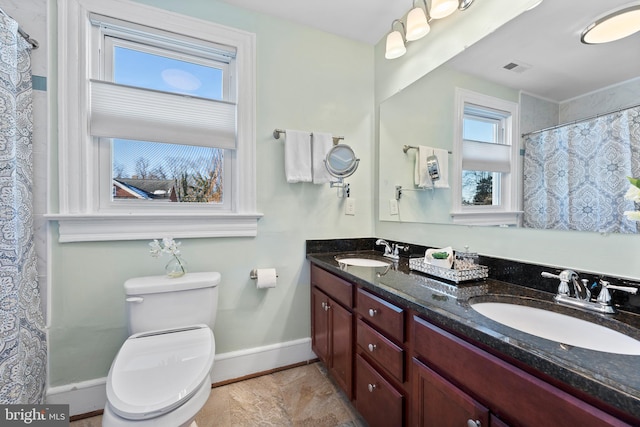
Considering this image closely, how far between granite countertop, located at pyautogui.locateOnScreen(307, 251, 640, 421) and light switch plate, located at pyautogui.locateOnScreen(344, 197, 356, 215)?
72 cm

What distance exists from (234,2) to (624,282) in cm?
230

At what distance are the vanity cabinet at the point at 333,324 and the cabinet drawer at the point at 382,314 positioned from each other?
Answer: 0.10 metres

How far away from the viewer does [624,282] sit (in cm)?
83

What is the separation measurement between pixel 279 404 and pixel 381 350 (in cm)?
82

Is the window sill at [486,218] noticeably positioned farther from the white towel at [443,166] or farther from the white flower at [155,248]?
the white flower at [155,248]

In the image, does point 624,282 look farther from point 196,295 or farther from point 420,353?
point 196,295

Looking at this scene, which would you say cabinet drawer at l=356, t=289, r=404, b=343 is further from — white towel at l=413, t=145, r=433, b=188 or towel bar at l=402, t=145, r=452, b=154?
towel bar at l=402, t=145, r=452, b=154

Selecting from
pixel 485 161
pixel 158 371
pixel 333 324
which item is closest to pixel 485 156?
pixel 485 161

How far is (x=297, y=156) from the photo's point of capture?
1775 mm

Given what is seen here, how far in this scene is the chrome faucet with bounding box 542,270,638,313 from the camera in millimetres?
821

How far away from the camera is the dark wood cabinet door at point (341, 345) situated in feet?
4.43

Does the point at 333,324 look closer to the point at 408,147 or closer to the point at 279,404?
the point at 279,404

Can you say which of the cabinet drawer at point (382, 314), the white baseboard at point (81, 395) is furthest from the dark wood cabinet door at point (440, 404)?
the white baseboard at point (81, 395)

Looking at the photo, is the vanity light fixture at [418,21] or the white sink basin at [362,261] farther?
the white sink basin at [362,261]
